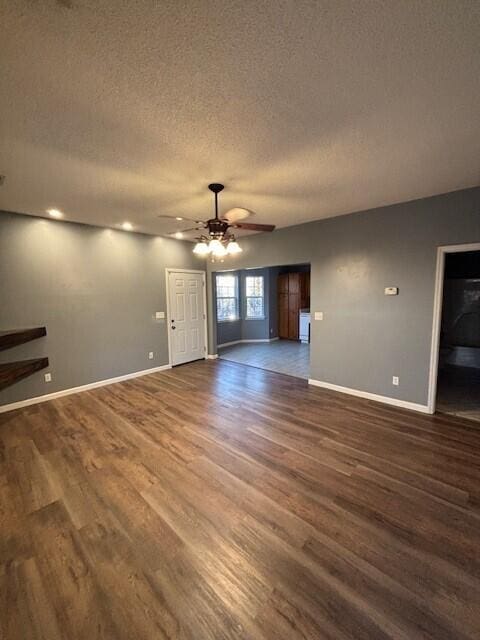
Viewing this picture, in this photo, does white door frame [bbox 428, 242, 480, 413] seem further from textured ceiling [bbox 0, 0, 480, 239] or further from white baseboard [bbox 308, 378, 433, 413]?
textured ceiling [bbox 0, 0, 480, 239]

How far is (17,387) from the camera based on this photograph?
3.66 m

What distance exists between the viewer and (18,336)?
328 centimetres

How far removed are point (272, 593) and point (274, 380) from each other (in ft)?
11.1

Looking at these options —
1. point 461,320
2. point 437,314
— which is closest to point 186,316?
point 437,314

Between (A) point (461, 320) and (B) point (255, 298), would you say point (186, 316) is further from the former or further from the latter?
(A) point (461, 320)

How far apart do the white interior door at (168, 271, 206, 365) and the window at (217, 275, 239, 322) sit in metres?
1.35

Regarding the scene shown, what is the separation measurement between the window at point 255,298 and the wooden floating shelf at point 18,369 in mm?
5274

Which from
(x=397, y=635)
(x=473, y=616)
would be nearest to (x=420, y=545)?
(x=473, y=616)

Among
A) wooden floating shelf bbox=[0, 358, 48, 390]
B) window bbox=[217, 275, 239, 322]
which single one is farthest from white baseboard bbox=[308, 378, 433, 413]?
wooden floating shelf bbox=[0, 358, 48, 390]

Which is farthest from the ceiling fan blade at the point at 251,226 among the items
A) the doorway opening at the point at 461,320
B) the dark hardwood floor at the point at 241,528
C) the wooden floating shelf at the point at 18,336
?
the doorway opening at the point at 461,320

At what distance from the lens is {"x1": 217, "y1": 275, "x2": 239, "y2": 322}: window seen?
7.45 meters

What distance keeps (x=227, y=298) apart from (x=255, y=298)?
34.9 inches

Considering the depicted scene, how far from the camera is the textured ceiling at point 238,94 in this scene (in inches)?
43.0

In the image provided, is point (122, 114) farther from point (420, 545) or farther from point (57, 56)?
point (420, 545)
